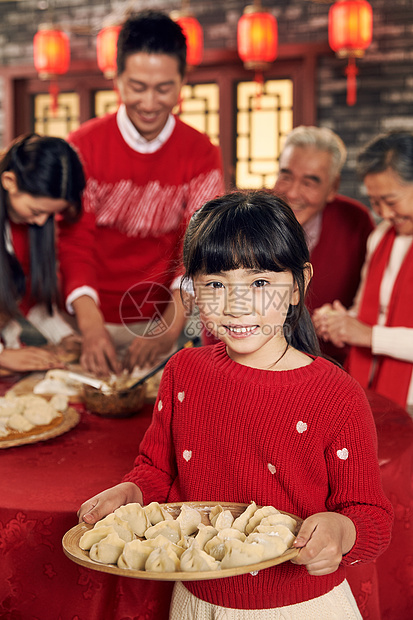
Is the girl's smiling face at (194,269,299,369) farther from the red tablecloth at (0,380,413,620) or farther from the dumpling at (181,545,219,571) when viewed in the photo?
the red tablecloth at (0,380,413,620)

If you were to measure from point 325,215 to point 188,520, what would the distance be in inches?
78.1

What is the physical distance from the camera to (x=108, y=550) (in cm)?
95

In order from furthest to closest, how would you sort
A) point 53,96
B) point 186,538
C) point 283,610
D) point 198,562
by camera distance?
point 53,96, point 283,610, point 186,538, point 198,562

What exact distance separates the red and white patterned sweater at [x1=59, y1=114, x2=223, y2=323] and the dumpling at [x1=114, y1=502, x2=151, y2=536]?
1.44 meters

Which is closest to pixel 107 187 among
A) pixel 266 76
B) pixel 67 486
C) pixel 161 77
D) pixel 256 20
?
pixel 161 77

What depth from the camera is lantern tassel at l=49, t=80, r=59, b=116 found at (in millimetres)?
6445

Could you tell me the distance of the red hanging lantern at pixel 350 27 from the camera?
516 centimetres

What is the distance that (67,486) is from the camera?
1.38m

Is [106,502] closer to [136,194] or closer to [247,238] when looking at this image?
[247,238]

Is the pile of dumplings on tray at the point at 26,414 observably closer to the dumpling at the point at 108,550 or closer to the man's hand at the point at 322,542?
the dumpling at the point at 108,550

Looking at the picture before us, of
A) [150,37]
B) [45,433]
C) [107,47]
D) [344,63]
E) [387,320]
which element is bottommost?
[45,433]

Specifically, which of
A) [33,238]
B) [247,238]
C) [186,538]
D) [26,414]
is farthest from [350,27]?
[186,538]

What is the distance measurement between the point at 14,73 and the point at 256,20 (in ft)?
9.35

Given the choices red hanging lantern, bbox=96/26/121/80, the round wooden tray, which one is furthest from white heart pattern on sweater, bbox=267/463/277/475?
red hanging lantern, bbox=96/26/121/80
